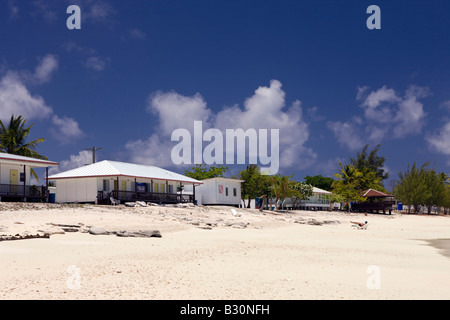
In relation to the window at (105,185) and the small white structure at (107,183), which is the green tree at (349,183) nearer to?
the small white structure at (107,183)

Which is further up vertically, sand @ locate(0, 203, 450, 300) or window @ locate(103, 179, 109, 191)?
window @ locate(103, 179, 109, 191)

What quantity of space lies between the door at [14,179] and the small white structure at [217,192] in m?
19.6

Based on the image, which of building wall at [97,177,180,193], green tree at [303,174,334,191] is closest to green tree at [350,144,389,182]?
green tree at [303,174,334,191]

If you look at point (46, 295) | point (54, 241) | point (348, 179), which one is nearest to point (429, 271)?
point (46, 295)

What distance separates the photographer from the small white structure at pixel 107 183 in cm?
3634

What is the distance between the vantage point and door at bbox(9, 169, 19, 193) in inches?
1303

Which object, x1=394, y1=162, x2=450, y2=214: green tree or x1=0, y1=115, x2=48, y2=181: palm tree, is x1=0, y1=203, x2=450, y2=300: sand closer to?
x1=0, y1=115, x2=48, y2=181: palm tree

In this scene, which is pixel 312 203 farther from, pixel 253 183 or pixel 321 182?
pixel 321 182

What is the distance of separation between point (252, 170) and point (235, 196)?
6675 millimetres

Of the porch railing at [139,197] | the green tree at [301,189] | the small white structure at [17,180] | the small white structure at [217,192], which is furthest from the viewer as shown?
the green tree at [301,189]

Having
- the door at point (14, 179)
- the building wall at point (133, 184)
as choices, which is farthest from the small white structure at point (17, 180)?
the building wall at point (133, 184)

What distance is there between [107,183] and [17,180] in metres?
Answer: 6.87

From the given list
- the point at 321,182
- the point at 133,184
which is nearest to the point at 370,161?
the point at 321,182
